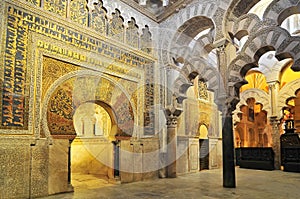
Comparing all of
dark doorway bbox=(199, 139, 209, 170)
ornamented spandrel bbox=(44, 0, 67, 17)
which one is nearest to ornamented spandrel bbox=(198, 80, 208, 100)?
dark doorway bbox=(199, 139, 209, 170)

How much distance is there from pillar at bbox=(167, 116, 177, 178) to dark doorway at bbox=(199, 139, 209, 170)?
95.5 inches

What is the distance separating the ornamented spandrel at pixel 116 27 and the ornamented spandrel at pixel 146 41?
89 cm

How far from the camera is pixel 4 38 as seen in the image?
16.4 ft

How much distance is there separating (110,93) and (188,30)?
3.55 meters

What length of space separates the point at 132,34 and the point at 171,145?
11.9 feet

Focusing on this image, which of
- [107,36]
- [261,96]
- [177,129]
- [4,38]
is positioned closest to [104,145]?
[177,129]

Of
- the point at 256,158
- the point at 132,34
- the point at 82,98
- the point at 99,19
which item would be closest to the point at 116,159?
the point at 82,98

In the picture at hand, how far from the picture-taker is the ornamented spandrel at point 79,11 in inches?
248

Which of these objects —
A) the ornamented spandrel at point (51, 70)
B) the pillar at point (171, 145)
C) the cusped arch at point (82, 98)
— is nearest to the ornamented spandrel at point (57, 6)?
the ornamented spandrel at point (51, 70)

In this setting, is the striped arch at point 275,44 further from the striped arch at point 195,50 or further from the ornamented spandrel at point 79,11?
the ornamented spandrel at point 79,11

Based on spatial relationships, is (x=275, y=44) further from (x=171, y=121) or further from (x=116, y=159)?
(x=116, y=159)

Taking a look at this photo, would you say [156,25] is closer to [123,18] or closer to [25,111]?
[123,18]

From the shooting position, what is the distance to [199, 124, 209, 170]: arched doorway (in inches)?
406

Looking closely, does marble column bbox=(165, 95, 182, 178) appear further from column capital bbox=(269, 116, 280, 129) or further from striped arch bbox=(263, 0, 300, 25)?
column capital bbox=(269, 116, 280, 129)
